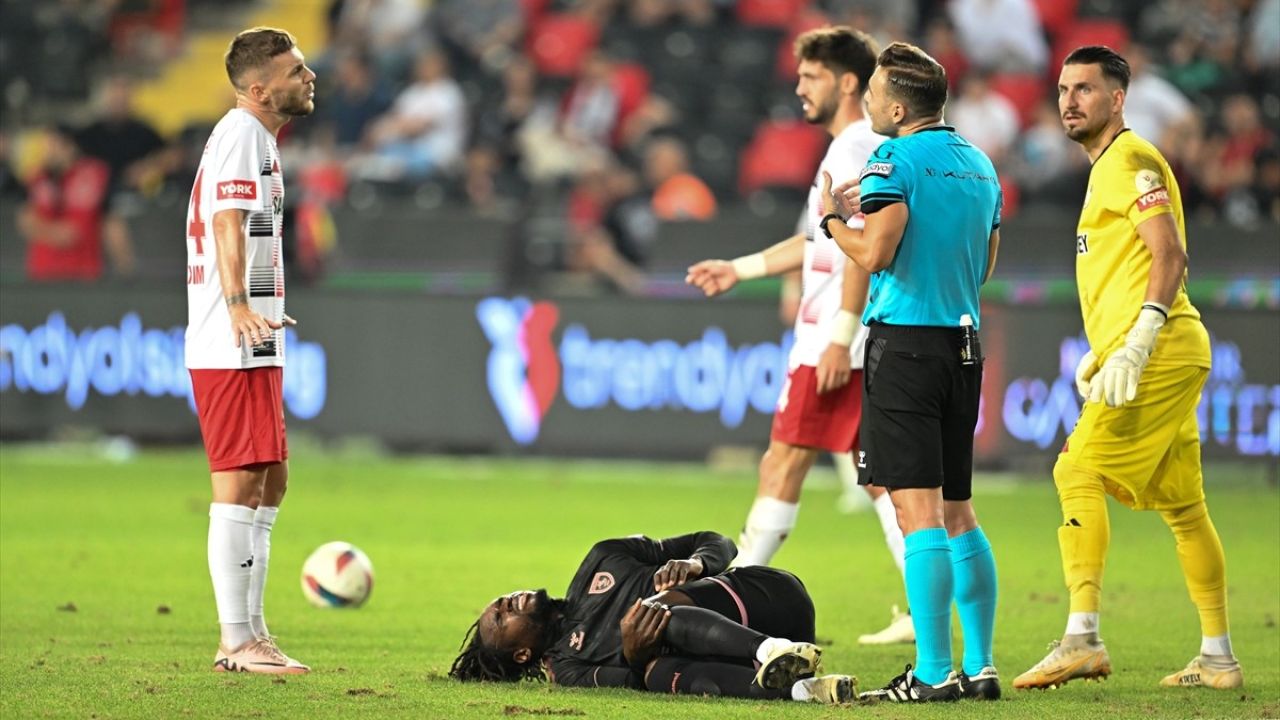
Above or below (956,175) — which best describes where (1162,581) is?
below

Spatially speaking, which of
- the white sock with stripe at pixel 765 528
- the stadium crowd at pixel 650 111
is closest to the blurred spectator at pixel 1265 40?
the stadium crowd at pixel 650 111

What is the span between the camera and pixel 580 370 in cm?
1619

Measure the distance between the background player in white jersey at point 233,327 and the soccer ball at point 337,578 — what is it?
5.67 feet

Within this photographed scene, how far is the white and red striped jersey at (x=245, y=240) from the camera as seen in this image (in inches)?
283

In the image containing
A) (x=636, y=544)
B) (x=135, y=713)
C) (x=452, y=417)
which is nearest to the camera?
(x=135, y=713)

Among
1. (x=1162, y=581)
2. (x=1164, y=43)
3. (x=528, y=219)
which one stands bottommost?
(x=1162, y=581)

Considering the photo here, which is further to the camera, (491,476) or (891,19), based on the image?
(891,19)

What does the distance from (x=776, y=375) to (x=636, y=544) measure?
8629 mm

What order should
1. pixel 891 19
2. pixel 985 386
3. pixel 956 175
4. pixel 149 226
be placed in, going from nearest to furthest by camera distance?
pixel 956 175, pixel 985 386, pixel 149 226, pixel 891 19

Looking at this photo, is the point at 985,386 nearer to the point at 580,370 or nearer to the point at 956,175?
the point at 580,370

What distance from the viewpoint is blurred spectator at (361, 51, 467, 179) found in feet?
63.6

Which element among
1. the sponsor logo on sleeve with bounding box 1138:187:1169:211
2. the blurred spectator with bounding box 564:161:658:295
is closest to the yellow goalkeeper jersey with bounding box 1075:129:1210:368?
the sponsor logo on sleeve with bounding box 1138:187:1169:211

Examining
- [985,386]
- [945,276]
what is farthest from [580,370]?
[945,276]

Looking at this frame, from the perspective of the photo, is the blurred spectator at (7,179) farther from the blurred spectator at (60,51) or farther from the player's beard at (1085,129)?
the player's beard at (1085,129)
